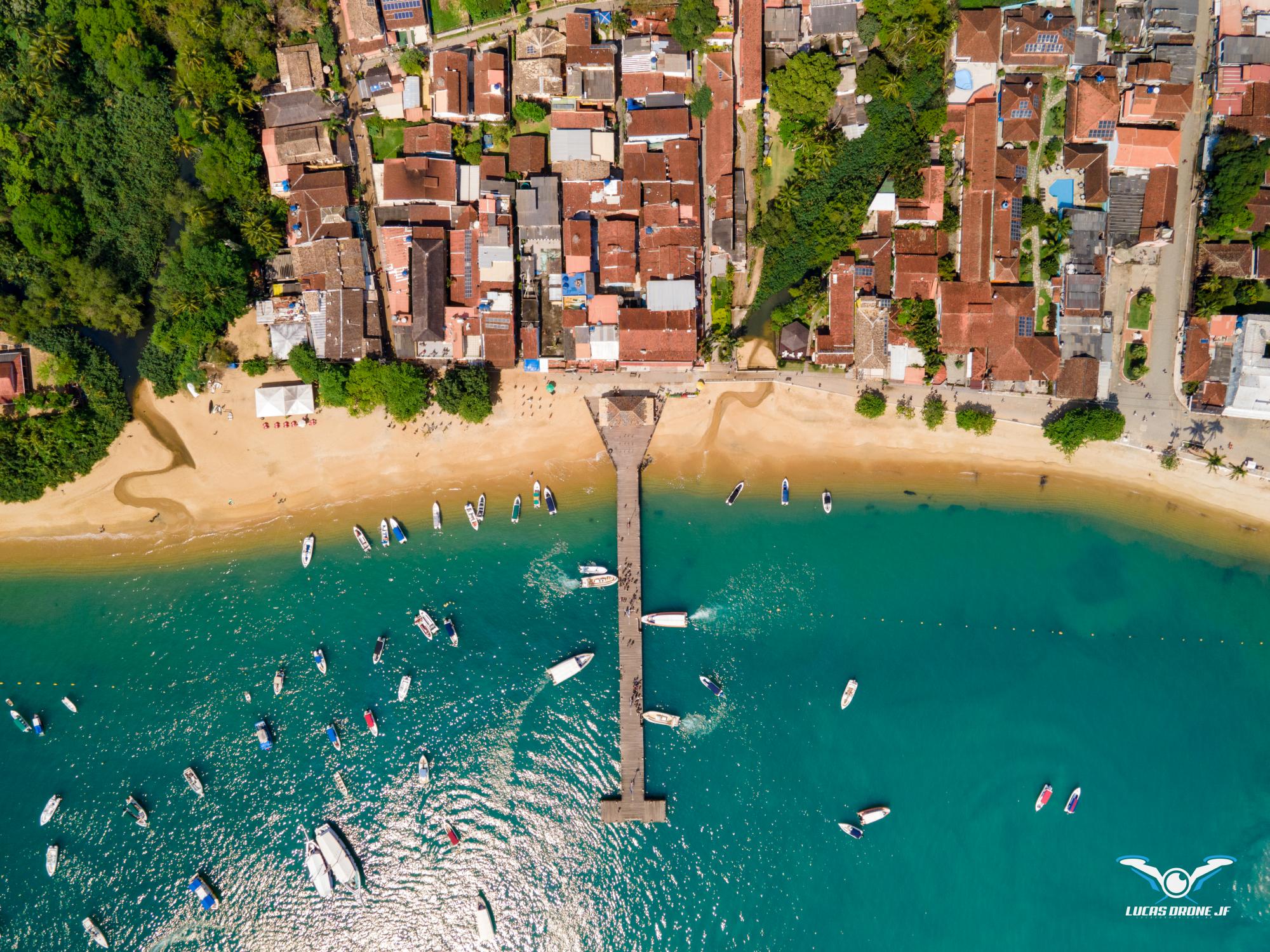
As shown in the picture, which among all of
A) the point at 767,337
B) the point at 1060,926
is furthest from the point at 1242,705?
the point at 767,337

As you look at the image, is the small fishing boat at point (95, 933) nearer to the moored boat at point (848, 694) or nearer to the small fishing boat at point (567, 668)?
the small fishing boat at point (567, 668)

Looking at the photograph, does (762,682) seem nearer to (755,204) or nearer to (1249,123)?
(755,204)

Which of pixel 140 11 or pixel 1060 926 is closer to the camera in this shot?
pixel 140 11

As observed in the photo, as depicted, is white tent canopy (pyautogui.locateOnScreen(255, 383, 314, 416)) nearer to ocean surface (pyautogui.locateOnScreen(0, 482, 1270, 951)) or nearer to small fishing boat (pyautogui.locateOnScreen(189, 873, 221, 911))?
ocean surface (pyautogui.locateOnScreen(0, 482, 1270, 951))

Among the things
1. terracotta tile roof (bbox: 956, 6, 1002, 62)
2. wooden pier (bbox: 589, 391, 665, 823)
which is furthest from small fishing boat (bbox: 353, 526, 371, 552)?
terracotta tile roof (bbox: 956, 6, 1002, 62)

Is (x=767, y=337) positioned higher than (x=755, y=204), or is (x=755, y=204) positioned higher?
(x=755, y=204)

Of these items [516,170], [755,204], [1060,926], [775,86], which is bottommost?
[1060,926]

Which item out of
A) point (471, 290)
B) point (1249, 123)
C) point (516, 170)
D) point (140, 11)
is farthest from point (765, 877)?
point (140, 11)

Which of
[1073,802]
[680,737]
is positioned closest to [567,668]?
[680,737]
